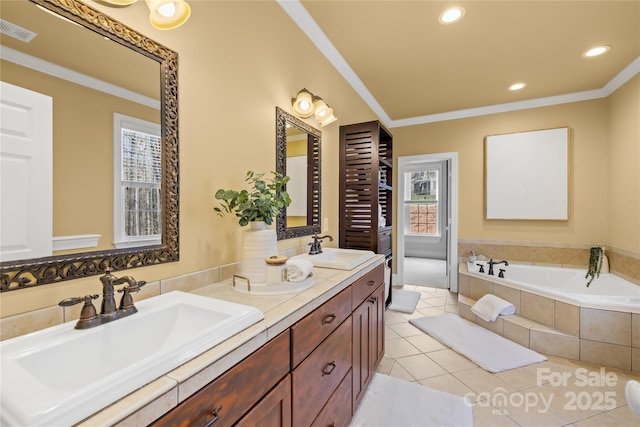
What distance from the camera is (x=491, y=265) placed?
3344 millimetres

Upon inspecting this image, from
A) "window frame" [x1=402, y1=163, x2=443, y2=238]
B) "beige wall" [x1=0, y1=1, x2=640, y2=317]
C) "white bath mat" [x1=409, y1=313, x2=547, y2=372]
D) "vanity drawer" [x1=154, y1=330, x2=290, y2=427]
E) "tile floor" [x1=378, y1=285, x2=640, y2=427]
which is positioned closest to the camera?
"vanity drawer" [x1=154, y1=330, x2=290, y2=427]

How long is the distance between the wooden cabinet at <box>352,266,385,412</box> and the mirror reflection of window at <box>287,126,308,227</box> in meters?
0.65

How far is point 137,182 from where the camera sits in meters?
1.00

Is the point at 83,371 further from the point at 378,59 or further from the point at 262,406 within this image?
the point at 378,59

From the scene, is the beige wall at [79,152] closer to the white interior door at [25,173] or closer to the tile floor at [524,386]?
the white interior door at [25,173]

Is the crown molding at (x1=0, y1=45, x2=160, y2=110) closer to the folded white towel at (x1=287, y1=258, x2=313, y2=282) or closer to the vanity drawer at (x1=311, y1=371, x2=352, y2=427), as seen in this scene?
the folded white towel at (x1=287, y1=258, x2=313, y2=282)

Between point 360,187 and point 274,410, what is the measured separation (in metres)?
2.10

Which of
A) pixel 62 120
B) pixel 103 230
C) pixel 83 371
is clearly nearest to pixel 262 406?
pixel 83 371

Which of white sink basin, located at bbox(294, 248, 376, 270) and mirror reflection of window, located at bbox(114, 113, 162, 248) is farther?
white sink basin, located at bbox(294, 248, 376, 270)

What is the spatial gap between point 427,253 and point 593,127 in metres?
3.90

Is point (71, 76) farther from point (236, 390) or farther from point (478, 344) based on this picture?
point (478, 344)

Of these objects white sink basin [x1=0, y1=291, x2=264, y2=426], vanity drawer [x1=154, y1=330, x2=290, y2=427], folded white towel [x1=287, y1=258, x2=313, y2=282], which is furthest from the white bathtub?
white sink basin [x1=0, y1=291, x2=264, y2=426]

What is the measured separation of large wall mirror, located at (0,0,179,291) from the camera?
752 millimetres

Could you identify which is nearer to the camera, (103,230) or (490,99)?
(103,230)
